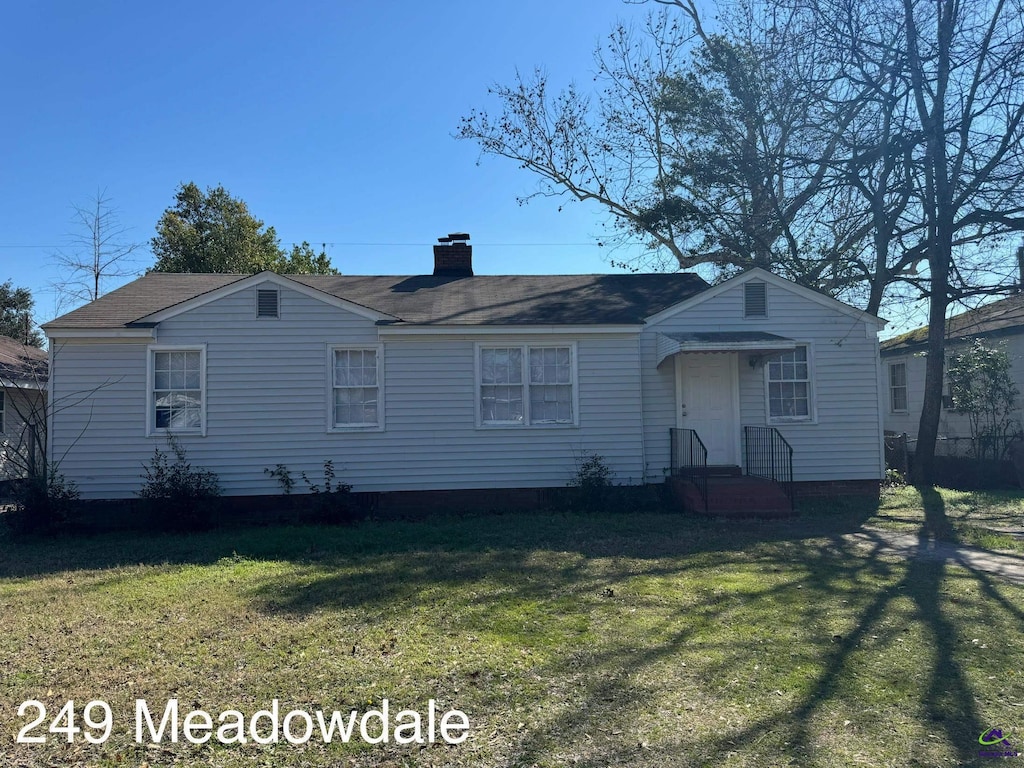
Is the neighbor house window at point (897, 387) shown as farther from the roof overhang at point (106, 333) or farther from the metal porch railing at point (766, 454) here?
the roof overhang at point (106, 333)

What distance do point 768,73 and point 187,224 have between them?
927 inches

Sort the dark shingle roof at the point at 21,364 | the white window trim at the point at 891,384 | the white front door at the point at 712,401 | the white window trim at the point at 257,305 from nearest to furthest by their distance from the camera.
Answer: the white window trim at the point at 257,305, the white front door at the point at 712,401, the dark shingle roof at the point at 21,364, the white window trim at the point at 891,384

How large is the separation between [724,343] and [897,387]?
44.5 feet

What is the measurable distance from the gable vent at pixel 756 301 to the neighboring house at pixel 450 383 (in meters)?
0.03

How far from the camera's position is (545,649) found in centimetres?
546

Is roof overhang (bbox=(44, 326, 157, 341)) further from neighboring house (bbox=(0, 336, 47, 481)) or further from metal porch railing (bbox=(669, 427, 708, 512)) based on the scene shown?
metal porch railing (bbox=(669, 427, 708, 512))

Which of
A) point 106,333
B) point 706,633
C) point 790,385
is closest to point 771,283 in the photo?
point 790,385

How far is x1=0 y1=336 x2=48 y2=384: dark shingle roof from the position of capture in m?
17.4

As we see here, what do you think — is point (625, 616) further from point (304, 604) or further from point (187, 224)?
point (187, 224)

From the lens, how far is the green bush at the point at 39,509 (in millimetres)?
11008

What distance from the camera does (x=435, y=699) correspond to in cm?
459

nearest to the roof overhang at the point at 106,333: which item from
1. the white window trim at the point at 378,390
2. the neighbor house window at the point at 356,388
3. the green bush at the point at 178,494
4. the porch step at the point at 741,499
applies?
the green bush at the point at 178,494

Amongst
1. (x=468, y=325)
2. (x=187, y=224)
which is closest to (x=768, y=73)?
(x=468, y=325)

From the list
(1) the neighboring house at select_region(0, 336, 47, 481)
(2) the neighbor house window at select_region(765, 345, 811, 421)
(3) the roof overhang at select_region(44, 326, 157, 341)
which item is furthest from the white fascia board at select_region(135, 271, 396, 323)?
(2) the neighbor house window at select_region(765, 345, 811, 421)
